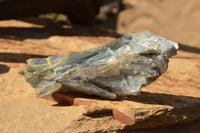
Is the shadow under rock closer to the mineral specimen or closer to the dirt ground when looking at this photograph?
the dirt ground

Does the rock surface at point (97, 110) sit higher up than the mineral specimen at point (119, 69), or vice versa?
the mineral specimen at point (119, 69)

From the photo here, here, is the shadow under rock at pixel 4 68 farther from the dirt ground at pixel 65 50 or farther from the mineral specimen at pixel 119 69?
the mineral specimen at pixel 119 69

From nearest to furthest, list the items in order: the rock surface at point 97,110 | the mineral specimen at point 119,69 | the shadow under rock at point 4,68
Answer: the rock surface at point 97,110, the mineral specimen at point 119,69, the shadow under rock at point 4,68

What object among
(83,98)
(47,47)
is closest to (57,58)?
(83,98)

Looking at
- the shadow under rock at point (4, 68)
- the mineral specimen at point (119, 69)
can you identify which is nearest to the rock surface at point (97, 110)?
the shadow under rock at point (4, 68)

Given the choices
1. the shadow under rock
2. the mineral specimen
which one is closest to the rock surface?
the shadow under rock

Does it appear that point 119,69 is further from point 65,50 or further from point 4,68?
point 65,50

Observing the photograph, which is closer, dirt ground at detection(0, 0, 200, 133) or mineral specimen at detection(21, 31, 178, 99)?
dirt ground at detection(0, 0, 200, 133)
